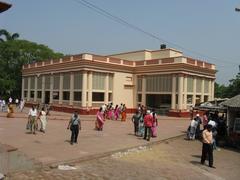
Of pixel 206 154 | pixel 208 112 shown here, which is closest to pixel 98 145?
pixel 206 154

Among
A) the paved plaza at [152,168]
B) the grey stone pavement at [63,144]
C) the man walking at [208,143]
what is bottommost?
the paved plaza at [152,168]

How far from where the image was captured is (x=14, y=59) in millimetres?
61000

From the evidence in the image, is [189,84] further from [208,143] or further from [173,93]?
[208,143]

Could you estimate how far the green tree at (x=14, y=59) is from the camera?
194 ft

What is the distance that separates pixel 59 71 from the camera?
43.9 meters

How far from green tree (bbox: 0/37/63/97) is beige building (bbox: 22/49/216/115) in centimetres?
1458

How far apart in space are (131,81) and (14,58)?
2547 cm

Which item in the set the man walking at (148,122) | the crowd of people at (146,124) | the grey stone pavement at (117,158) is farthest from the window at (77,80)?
the man walking at (148,122)

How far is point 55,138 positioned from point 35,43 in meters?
46.2

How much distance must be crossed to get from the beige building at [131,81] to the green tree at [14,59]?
14.6 m

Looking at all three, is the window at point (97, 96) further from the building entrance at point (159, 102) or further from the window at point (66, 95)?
the building entrance at point (159, 102)

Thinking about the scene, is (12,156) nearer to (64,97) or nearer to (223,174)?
(223,174)

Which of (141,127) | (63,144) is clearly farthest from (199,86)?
(63,144)

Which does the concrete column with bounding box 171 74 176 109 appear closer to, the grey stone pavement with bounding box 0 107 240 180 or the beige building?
the beige building
